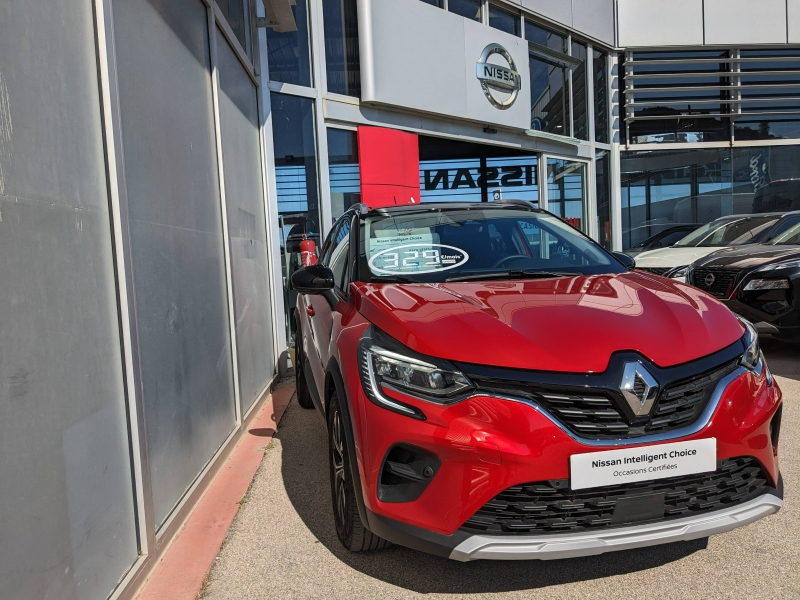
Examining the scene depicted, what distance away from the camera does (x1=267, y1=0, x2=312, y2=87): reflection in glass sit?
7.19 metres

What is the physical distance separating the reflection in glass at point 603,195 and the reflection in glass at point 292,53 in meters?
8.14

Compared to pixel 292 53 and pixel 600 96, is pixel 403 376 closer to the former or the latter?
pixel 292 53

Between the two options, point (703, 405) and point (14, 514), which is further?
point (703, 405)

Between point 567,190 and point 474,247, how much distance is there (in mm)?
10328

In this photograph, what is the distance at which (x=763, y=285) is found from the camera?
18.9 ft

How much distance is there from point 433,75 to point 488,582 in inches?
330

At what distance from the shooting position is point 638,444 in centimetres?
197

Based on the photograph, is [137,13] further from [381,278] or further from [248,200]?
[248,200]

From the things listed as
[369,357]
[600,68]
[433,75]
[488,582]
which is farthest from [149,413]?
[600,68]

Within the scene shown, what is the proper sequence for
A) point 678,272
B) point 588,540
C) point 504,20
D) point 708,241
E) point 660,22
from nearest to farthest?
point 588,540, point 678,272, point 708,241, point 504,20, point 660,22

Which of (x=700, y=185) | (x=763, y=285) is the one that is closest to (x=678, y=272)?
(x=763, y=285)

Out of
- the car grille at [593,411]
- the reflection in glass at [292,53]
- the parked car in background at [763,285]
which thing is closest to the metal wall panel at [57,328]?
the car grille at [593,411]

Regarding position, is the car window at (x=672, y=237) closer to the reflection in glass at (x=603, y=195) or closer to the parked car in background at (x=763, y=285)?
the reflection in glass at (x=603, y=195)

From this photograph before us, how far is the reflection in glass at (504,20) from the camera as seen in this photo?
36.0 ft
